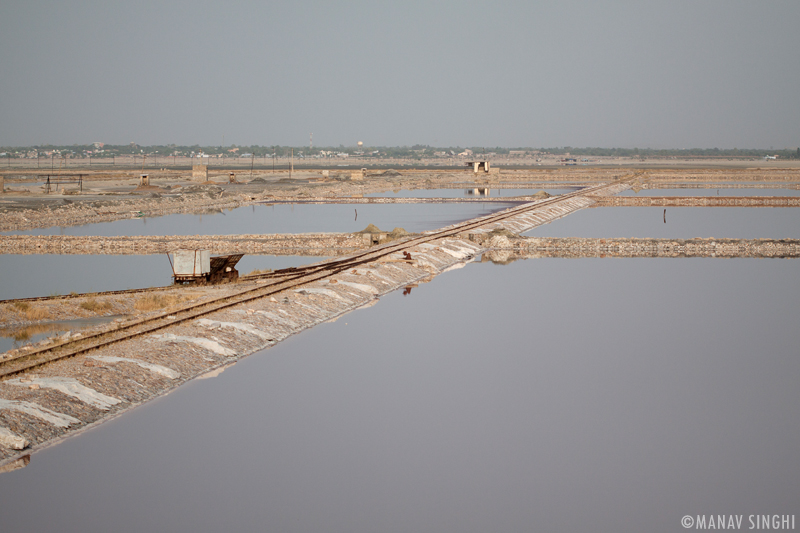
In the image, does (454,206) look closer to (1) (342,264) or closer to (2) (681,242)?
(2) (681,242)

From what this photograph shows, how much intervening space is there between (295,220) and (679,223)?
18.2 metres

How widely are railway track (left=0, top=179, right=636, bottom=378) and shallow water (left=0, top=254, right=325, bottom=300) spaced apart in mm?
2289

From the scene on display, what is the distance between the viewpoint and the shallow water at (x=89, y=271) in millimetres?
20984

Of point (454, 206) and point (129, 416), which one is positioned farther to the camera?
point (454, 206)

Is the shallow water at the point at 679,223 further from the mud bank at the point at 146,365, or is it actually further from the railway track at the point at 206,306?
the mud bank at the point at 146,365

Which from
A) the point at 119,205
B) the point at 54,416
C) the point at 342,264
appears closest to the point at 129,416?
the point at 54,416

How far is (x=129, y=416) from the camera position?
10.2 metres

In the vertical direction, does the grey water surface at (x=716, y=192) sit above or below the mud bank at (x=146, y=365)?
above

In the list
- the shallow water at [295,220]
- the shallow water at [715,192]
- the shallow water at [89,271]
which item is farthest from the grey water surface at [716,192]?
the shallow water at [89,271]

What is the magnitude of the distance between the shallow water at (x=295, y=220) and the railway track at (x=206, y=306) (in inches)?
334

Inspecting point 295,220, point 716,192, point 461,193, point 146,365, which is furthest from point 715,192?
point 146,365

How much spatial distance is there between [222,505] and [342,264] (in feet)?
51.0

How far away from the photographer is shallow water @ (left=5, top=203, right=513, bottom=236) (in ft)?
119

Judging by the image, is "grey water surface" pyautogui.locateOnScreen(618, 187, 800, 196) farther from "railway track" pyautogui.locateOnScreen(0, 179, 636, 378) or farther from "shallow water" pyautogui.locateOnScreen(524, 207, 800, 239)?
"railway track" pyautogui.locateOnScreen(0, 179, 636, 378)
